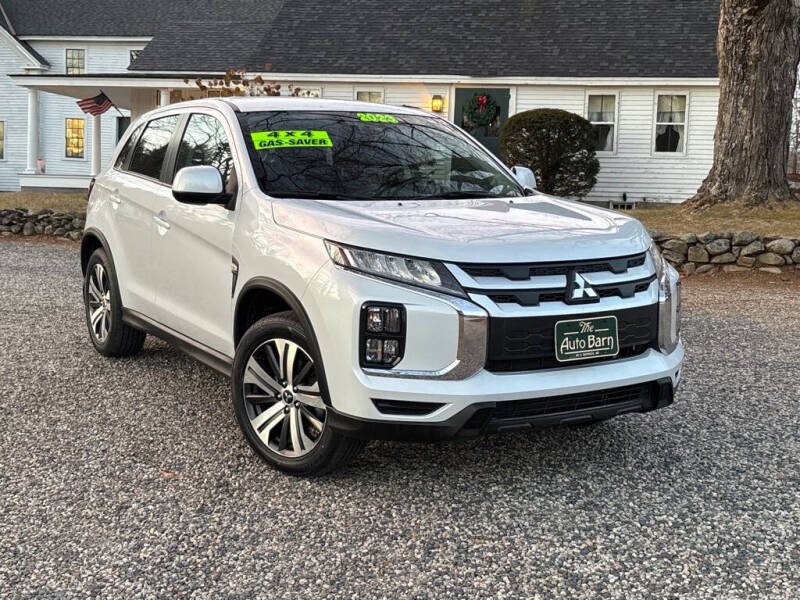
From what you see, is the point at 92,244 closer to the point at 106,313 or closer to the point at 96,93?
the point at 106,313

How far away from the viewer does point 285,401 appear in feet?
13.5

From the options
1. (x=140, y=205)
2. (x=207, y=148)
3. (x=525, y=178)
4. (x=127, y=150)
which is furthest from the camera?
(x=127, y=150)

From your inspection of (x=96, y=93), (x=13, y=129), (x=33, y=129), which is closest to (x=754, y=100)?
(x=96, y=93)

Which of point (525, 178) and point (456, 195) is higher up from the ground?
point (525, 178)

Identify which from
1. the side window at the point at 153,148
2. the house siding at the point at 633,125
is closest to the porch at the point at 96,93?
the house siding at the point at 633,125

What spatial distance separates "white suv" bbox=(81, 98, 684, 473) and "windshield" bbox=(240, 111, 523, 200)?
0.04 ft

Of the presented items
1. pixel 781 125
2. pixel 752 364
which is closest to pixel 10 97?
pixel 781 125

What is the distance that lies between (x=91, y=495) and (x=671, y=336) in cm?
283

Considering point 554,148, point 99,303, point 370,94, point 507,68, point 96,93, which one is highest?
point 507,68

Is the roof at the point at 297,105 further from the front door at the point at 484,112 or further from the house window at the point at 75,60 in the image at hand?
the house window at the point at 75,60

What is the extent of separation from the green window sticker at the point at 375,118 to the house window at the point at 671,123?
61.7 ft

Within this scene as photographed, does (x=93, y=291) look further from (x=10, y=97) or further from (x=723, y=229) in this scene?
(x=10, y=97)

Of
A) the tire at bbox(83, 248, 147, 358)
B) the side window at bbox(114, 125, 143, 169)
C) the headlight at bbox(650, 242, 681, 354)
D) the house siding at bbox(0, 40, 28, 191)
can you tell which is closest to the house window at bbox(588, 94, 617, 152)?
the side window at bbox(114, 125, 143, 169)

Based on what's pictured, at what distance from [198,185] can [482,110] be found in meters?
19.7
